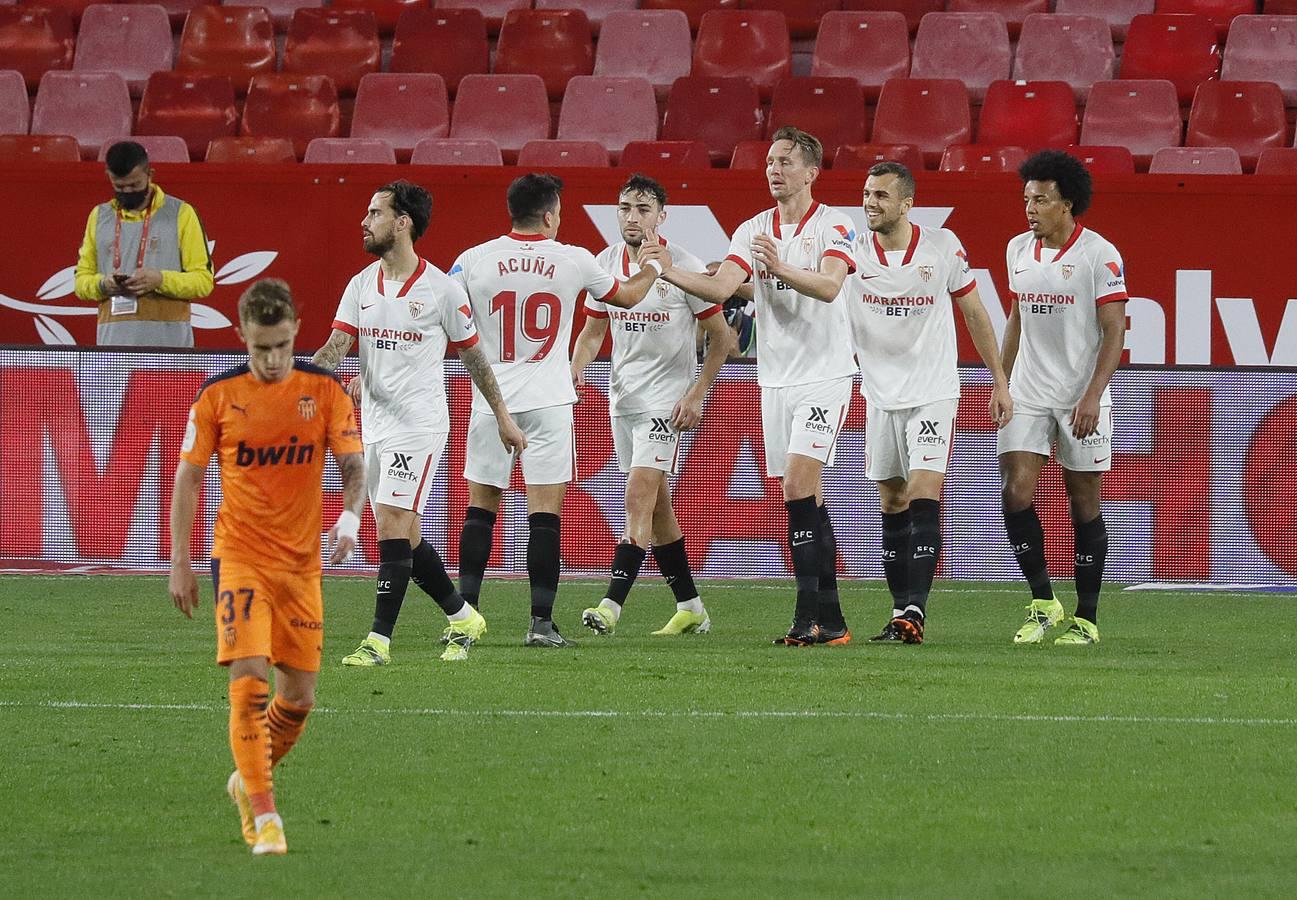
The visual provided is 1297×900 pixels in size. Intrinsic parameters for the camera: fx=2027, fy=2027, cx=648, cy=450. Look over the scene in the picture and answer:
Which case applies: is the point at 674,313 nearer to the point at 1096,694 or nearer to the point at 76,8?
the point at 1096,694

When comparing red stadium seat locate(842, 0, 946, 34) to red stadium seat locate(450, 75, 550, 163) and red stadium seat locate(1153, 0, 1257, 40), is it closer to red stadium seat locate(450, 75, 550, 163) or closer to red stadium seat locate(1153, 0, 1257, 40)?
red stadium seat locate(1153, 0, 1257, 40)

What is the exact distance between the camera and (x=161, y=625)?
32.7 ft

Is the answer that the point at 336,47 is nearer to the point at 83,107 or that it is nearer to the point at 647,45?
the point at 83,107

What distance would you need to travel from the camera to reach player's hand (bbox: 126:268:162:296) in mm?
12125

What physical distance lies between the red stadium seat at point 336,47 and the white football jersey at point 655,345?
7.07 meters

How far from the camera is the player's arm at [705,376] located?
31.9 feet

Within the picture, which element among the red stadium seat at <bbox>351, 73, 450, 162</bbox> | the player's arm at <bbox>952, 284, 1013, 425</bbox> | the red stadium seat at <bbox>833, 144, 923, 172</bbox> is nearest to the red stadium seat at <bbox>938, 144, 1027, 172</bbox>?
the red stadium seat at <bbox>833, 144, 923, 172</bbox>

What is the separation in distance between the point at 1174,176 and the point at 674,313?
4.74 meters

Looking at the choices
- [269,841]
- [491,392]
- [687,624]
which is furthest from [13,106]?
[269,841]

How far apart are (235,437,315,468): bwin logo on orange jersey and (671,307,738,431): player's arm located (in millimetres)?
4600

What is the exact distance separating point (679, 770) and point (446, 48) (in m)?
11.3

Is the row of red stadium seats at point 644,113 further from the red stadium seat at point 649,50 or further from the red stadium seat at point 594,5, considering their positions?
the red stadium seat at point 594,5

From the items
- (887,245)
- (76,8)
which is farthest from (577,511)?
(76,8)

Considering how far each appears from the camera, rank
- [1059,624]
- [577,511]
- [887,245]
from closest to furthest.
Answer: [887,245], [1059,624], [577,511]
